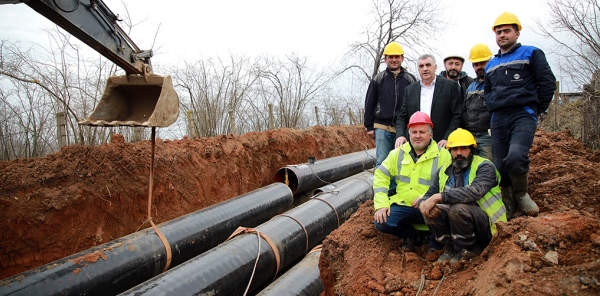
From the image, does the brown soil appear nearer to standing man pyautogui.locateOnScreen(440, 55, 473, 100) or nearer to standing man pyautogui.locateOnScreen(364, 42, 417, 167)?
standing man pyautogui.locateOnScreen(364, 42, 417, 167)

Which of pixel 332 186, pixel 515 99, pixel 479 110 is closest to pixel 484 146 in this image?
pixel 479 110

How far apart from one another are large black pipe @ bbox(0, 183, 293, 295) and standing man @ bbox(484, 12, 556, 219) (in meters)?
3.72

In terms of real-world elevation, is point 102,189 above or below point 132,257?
above

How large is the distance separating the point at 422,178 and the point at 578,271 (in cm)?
166

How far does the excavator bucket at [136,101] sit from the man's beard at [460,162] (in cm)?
266

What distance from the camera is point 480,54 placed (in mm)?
3875

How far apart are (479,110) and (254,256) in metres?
2.93

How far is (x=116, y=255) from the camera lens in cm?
392

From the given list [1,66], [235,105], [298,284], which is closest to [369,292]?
[298,284]

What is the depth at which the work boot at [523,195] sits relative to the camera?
9.96 feet

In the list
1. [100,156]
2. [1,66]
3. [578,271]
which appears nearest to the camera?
[578,271]

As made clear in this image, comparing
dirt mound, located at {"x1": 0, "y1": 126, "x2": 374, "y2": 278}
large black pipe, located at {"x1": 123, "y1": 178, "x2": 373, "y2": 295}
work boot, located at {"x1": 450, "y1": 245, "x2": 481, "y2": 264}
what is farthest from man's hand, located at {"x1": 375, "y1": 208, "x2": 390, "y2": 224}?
dirt mound, located at {"x1": 0, "y1": 126, "x2": 374, "y2": 278}

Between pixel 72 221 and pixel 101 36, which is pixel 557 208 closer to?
pixel 101 36

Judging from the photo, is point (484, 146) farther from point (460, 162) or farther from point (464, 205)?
point (464, 205)
